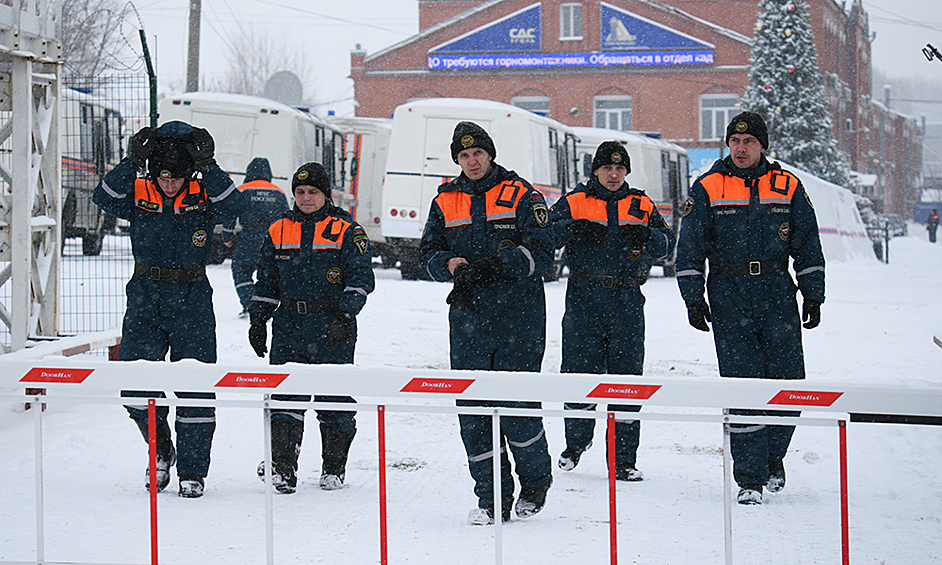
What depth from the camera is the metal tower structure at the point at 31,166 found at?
7.19m

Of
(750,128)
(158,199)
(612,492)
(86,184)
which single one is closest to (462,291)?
(612,492)

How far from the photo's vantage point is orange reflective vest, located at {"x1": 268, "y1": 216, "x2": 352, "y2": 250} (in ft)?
18.0

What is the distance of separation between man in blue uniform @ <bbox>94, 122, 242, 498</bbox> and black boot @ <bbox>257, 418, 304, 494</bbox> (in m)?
0.32

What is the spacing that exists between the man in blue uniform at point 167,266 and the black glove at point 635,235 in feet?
7.48

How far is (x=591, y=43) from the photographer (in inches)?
1836

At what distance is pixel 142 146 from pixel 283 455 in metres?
1.76

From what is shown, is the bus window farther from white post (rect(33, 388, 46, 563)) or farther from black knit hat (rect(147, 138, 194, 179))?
white post (rect(33, 388, 46, 563))

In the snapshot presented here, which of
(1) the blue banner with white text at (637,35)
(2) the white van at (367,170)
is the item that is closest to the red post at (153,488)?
(2) the white van at (367,170)

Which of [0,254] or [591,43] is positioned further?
[591,43]

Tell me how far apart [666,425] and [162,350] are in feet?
11.6

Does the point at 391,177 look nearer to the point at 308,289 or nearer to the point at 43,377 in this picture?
the point at 308,289

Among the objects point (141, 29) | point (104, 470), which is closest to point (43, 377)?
point (104, 470)

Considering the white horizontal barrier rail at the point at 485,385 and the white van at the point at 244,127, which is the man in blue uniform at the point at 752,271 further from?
the white van at the point at 244,127

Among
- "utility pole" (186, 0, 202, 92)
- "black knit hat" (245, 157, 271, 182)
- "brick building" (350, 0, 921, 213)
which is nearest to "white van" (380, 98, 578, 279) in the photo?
"utility pole" (186, 0, 202, 92)
